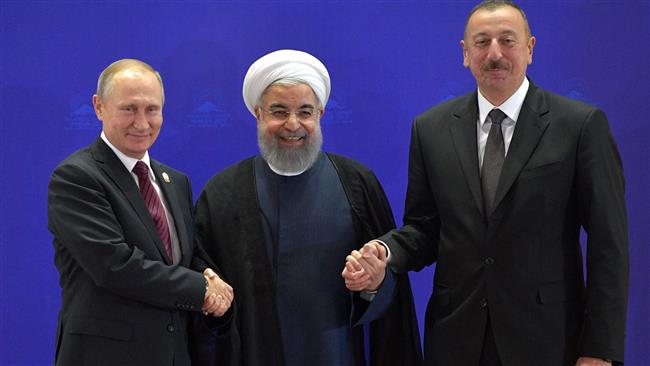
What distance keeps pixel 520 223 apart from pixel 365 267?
628 millimetres

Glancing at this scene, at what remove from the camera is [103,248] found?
2.58 m

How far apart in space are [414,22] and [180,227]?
1854 millimetres

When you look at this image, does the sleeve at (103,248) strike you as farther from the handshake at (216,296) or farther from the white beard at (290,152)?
the white beard at (290,152)

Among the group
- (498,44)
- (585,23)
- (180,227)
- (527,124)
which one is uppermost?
(585,23)

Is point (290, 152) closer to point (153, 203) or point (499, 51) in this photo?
point (153, 203)

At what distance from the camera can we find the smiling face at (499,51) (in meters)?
2.75

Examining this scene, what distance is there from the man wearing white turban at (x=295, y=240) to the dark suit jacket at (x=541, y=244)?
16.2 inches

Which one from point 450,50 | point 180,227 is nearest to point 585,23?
point 450,50

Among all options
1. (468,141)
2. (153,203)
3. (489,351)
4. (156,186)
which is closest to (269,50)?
(156,186)

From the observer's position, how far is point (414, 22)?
3998 mm

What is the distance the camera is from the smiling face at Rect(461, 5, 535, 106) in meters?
2.75

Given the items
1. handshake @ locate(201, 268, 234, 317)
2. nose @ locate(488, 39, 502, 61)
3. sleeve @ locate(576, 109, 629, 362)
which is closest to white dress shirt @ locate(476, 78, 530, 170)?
nose @ locate(488, 39, 502, 61)

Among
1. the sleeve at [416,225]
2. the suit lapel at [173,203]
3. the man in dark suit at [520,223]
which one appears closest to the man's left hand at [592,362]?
the man in dark suit at [520,223]

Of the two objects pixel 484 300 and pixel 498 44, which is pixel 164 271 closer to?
pixel 484 300
